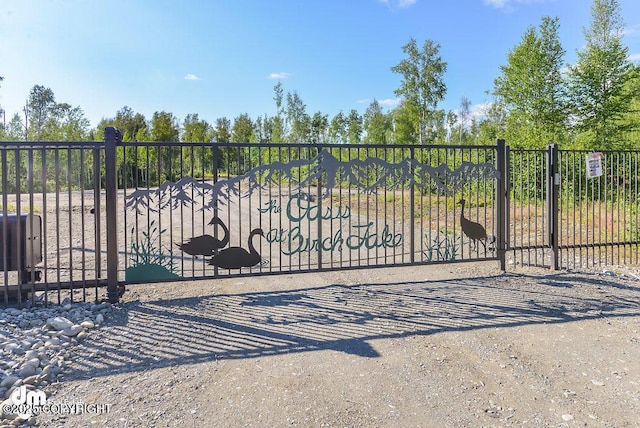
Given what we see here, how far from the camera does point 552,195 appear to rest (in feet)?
20.9

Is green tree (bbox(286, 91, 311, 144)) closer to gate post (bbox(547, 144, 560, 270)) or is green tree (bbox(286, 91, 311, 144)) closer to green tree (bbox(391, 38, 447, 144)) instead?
green tree (bbox(391, 38, 447, 144))

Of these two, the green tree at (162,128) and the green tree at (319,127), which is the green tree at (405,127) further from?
the green tree at (162,128)

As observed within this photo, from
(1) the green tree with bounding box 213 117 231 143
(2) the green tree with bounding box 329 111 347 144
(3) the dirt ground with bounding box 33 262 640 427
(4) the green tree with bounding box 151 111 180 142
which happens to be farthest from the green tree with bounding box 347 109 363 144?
(3) the dirt ground with bounding box 33 262 640 427

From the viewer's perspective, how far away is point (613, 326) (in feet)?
13.5

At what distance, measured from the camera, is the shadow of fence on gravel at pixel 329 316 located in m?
3.54

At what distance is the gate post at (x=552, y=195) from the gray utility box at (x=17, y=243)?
23.5ft

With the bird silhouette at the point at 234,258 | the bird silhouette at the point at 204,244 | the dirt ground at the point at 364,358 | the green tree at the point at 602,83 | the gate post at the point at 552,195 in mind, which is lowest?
the dirt ground at the point at 364,358

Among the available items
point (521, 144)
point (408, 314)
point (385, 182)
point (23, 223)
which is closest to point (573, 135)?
point (521, 144)

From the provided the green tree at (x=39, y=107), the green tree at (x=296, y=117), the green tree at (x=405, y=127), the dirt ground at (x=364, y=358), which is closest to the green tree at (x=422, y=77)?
the green tree at (x=405, y=127)

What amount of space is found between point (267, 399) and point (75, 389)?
1.40 m

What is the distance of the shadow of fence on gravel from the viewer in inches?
139

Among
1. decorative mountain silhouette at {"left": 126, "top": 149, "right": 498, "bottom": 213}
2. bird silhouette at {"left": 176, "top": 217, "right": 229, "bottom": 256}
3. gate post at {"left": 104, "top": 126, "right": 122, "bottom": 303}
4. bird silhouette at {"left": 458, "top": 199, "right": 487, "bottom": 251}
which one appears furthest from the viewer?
bird silhouette at {"left": 458, "top": 199, "right": 487, "bottom": 251}

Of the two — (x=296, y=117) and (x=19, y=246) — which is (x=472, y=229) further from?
(x=296, y=117)

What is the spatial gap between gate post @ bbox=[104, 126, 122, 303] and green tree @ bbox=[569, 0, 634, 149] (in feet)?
66.8
